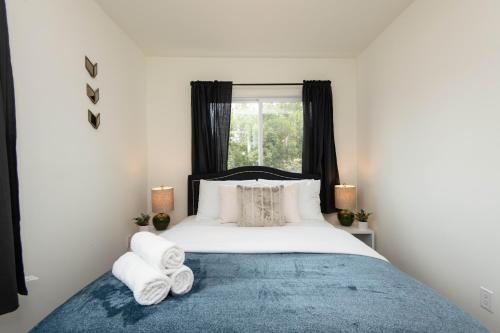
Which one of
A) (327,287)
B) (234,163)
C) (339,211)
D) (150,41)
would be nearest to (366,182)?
(339,211)

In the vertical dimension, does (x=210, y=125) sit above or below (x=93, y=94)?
below

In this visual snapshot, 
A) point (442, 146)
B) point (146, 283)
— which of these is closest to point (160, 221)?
point (146, 283)

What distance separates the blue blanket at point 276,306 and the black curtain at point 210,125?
Result: 6.13 ft

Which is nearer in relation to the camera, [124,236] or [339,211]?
[124,236]

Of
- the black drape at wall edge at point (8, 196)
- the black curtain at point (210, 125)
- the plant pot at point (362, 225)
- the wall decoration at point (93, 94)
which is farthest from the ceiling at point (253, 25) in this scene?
the plant pot at point (362, 225)

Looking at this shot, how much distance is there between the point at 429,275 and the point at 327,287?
4.47 ft

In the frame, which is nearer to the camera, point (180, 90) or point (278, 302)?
point (278, 302)

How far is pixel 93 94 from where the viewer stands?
217 centimetres

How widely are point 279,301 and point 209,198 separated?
5.93 feet

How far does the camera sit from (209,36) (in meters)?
2.73

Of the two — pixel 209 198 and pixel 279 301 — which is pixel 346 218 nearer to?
pixel 209 198

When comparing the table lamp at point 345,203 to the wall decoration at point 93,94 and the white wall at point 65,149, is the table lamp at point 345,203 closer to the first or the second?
the white wall at point 65,149

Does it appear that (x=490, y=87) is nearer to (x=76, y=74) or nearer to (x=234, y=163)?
(x=234, y=163)

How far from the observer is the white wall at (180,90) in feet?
10.7
